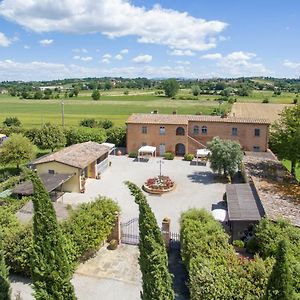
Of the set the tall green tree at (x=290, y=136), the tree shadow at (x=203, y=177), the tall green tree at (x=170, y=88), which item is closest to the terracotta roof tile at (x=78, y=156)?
the tree shadow at (x=203, y=177)

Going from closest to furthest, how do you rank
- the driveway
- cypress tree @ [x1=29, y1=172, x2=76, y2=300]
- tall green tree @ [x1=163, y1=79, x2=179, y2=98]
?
cypress tree @ [x1=29, y1=172, x2=76, y2=300] < the driveway < tall green tree @ [x1=163, y1=79, x2=179, y2=98]

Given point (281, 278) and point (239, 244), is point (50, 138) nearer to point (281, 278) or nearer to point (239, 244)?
point (239, 244)

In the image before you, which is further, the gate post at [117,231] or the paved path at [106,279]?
the gate post at [117,231]

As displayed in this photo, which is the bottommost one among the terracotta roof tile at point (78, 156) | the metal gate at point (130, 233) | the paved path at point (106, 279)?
the paved path at point (106, 279)

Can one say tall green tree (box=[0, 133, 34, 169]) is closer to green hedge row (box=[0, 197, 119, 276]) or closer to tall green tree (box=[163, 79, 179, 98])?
green hedge row (box=[0, 197, 119, 276])

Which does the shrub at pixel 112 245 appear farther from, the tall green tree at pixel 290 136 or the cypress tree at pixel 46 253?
the tall green tree at pixel 290 136

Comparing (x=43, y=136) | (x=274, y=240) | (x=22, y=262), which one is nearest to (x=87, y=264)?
(x=22, y=262)

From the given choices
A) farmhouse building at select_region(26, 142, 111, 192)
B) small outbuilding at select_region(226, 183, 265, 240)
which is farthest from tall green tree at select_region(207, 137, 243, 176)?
farmhouse building at select_region(26, 142, 111, 192)
